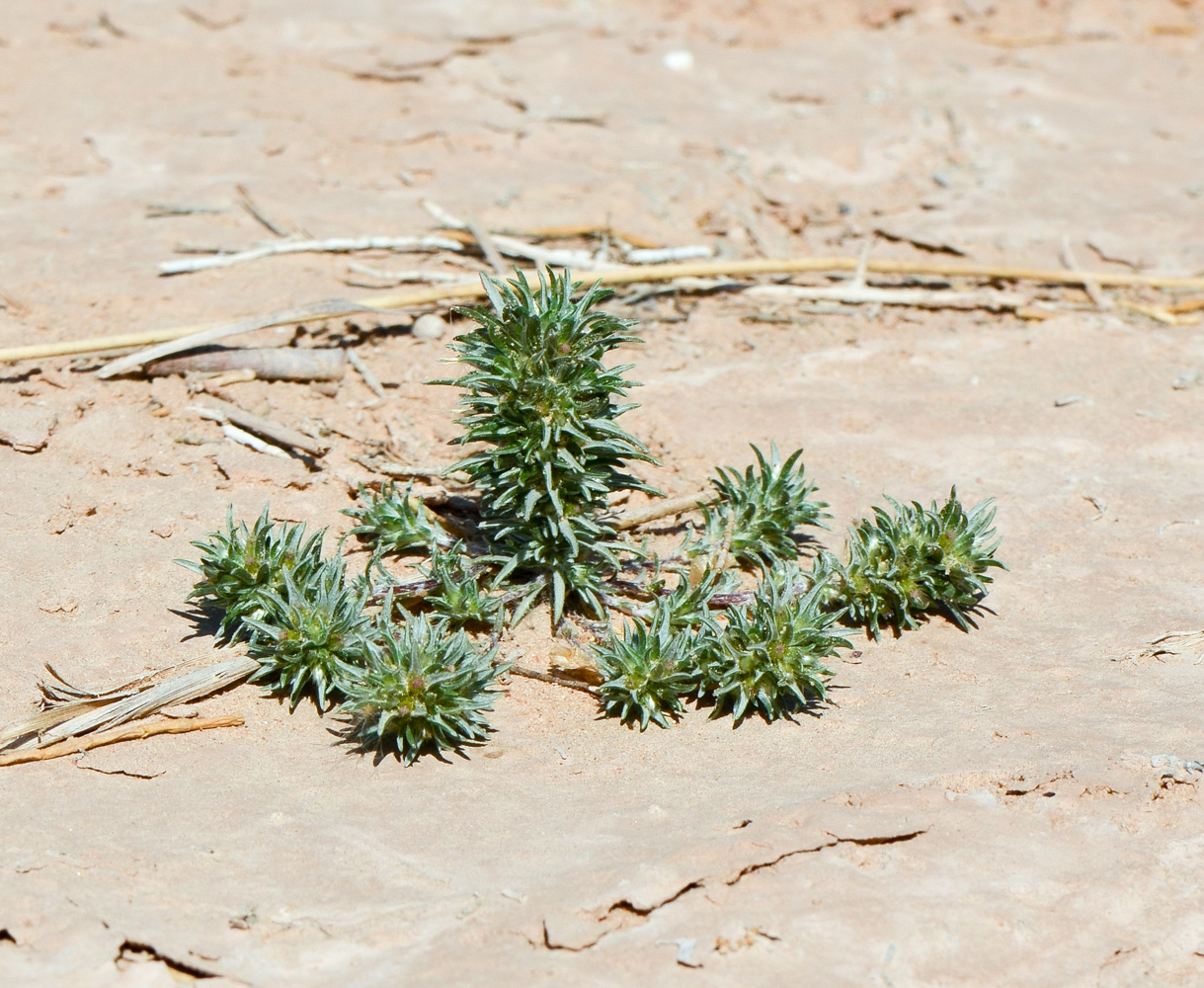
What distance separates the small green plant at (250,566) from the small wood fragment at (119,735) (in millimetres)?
269

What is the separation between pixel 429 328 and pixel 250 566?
206 cm

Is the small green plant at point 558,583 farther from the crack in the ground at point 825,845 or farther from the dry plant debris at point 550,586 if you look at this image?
the crack in the ground at point 825,845

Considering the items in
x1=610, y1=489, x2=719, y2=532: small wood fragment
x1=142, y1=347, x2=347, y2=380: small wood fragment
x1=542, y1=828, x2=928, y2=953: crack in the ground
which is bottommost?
x1=610, y1=489, x2=719, y2=532: small wood fragment

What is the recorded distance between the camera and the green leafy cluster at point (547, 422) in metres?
3.37

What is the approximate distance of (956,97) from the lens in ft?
24.9

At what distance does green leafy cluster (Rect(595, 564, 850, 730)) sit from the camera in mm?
3279

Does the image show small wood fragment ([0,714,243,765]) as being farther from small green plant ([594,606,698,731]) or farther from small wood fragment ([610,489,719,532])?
small wood fragment ([610,489,719,532])

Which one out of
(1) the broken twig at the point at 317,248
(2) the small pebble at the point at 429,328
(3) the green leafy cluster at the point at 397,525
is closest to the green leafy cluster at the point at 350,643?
(3) the green leafy cluster at the point at 397,525

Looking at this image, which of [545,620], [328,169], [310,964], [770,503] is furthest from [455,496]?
[328,169]

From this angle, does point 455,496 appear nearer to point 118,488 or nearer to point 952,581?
point 118,488

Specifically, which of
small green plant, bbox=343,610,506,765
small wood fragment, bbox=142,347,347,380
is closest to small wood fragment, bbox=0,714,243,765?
small green plant, bbox=343,610,506,765

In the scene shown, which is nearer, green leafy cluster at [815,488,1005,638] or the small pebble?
green leafy cluster at [815,488,1005,638]

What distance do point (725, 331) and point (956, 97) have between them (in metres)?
3.22

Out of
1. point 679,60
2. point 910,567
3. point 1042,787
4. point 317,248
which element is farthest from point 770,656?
point 679,60
